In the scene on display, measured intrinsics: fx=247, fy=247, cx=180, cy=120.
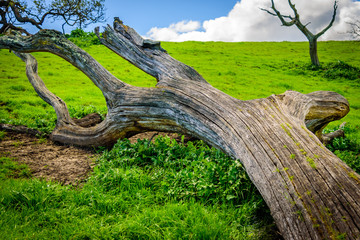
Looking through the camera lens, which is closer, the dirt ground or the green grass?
the green grass

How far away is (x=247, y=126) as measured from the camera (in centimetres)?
406

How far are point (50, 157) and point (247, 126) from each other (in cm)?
464

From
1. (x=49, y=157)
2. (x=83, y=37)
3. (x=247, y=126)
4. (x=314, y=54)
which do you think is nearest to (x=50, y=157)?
(x=49, y=157)

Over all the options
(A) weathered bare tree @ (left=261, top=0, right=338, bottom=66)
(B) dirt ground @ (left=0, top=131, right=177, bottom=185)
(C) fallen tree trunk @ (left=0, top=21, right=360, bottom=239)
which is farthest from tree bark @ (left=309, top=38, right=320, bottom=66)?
(B) dirt ground @ (left=0, top=131, right=177, bottom=185)

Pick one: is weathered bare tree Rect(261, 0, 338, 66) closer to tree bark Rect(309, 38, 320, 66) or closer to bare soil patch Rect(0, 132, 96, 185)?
tree bark Rect(309, 38, 320, 66)

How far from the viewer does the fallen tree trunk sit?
8.91 feet

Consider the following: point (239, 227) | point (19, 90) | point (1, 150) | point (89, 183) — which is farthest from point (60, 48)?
point (19, 90)

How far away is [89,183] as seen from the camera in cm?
439

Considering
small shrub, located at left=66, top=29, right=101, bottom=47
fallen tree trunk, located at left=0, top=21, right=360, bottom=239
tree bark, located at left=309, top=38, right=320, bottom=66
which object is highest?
small shrub, located at left=66, top=29, right=101, bottom=47

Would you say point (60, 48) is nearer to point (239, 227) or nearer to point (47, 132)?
point (47, 132)

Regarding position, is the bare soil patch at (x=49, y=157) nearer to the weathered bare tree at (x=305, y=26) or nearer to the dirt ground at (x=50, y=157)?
the dirt ground at (x=50, y=157)

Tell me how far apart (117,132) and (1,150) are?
10.1 feet

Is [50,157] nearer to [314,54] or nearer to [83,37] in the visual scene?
[83,37]

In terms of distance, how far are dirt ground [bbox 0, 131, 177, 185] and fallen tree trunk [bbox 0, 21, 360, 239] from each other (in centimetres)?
39
